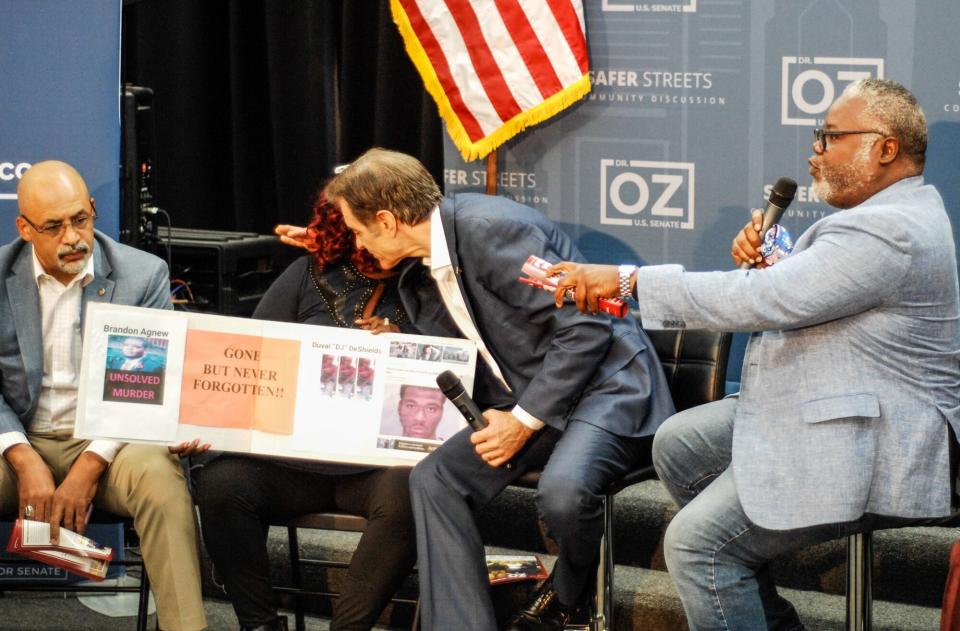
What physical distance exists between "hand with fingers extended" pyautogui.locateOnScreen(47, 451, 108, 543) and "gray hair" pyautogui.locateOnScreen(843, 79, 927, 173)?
96.1 inches

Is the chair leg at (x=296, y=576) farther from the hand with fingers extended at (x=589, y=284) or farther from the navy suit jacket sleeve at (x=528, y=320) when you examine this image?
the hand with fingers extended at (x=589, y=284)

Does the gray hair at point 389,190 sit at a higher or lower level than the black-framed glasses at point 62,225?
higher

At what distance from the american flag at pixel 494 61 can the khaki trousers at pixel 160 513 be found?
73.6 inches

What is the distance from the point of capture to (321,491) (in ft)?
12.6

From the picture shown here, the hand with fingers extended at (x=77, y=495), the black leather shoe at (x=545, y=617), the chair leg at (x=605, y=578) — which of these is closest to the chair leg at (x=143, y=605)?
the hand with fingers extended at (x=77, y=495)

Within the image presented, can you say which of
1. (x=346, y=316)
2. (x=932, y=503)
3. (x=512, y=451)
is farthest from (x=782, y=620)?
(x=346, y=316)

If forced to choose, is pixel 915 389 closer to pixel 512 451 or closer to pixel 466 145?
pixel 512 451

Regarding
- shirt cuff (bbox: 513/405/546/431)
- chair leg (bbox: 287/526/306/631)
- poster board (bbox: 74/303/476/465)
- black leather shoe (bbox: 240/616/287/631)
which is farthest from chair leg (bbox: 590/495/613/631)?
chair leg (bbox: 287/526/306/631)

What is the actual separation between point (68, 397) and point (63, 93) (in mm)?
1139

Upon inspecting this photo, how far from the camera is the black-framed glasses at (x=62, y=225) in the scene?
4.00 metres

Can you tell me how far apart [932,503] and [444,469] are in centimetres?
134

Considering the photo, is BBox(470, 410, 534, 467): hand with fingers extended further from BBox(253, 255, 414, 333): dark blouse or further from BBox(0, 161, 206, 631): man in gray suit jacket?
BBox(0, 161, 206, 631): man in gray suit jacket

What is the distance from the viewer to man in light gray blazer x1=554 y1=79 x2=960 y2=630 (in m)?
2.98

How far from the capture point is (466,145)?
508cm
